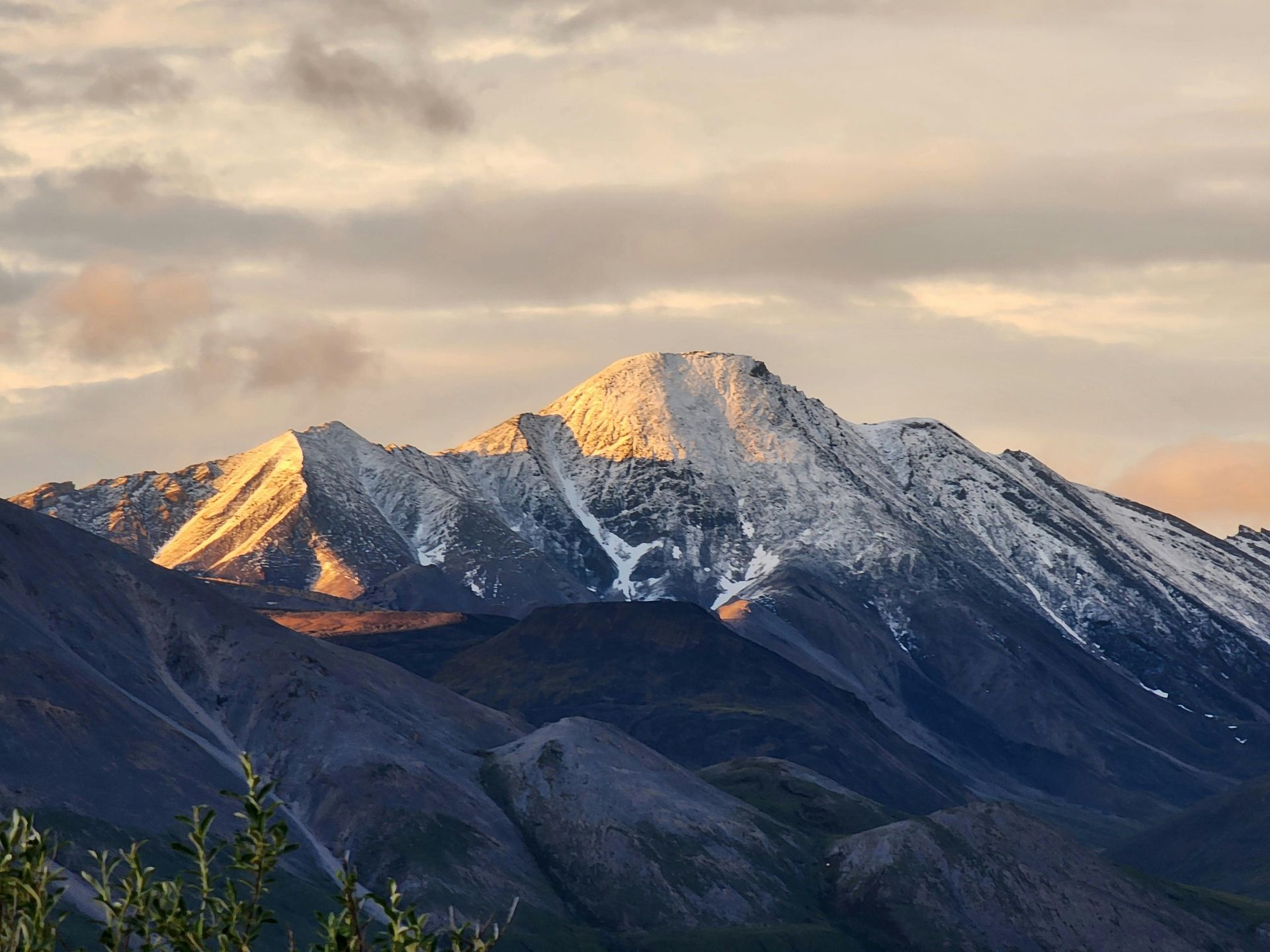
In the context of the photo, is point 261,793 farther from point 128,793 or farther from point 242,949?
point 128,793

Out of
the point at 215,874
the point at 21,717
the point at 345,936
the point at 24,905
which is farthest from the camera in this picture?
the point at 21,717

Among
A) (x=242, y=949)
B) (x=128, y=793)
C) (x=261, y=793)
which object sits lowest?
(x=128, y=793)

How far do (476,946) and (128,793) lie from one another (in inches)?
6825

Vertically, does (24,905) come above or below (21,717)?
above

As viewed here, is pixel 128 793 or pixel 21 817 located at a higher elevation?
pixel 21 817

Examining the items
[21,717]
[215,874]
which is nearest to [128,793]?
[21,717]

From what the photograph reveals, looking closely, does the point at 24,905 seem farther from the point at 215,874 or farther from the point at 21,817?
the point at 215,874

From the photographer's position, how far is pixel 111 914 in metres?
33.3

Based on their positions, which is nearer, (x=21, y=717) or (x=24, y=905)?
(x=24, y=905)

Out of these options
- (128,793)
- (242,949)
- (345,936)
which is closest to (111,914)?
(242,949)

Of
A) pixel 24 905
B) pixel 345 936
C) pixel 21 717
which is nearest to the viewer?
pixel 345 936

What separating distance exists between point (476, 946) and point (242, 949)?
163 inches

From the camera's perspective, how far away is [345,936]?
1262 inches

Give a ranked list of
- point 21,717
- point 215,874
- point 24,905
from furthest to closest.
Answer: point 21,717 < point 215,874 < point 24,905
